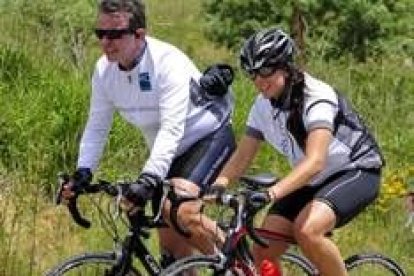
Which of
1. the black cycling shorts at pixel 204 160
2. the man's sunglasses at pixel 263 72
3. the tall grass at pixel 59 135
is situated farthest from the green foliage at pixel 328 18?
the man's sunglasses at pixel 263 72

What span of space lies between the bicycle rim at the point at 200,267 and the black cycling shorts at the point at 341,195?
1.55 ft

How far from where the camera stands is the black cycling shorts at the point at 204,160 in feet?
16.4

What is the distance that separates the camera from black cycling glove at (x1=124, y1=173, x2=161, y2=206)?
14.2 ft

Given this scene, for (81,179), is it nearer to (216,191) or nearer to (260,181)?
(216,191)

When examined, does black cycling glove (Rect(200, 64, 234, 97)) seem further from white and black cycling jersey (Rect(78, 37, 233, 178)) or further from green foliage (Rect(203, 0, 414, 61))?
green foliage (Rect(203, 0, 414, 61))

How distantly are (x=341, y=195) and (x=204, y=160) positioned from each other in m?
0.73

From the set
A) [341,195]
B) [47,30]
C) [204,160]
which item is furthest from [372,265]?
[47,30]

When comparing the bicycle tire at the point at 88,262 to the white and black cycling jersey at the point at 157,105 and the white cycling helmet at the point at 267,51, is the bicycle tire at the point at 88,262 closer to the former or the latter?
the white and black cycling jersey at the point at 157,105

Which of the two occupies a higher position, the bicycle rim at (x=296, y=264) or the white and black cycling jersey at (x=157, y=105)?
the white and black cycling jersey at (x=157, y=105)

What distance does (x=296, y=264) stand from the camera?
533 centimetres

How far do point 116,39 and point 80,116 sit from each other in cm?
341

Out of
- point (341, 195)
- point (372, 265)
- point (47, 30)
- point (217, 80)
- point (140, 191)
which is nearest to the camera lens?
point (140, 191)

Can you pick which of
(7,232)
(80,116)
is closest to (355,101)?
(80,116)

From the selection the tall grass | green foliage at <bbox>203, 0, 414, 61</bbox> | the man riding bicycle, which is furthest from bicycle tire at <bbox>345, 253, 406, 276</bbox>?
green foliage at <bbox>203, 0, 414, 61</bbox>
